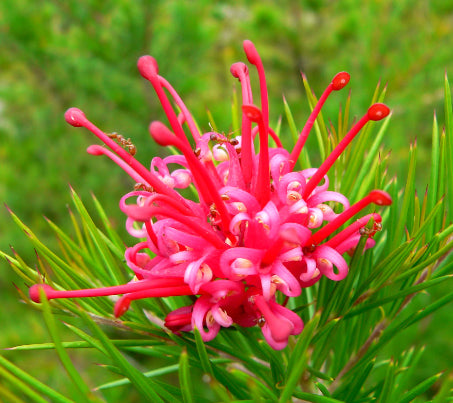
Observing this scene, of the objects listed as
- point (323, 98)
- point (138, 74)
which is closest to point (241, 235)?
point (323, 98)

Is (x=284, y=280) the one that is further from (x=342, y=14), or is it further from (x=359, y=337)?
(x=342, y=14)

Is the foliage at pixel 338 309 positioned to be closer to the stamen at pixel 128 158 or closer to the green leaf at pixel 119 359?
the green leaf at pixel 119 359

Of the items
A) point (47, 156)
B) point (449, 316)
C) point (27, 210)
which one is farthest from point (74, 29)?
point (449, 316)

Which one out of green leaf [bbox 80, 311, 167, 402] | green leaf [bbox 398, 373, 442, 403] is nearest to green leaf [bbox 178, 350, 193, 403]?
green leaf [bbox 80, 311, 167, 402]

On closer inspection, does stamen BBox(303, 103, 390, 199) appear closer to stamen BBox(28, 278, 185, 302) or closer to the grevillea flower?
the grevillea flower

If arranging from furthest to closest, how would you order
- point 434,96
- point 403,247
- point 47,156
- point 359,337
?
point 47,156 → point 434,96 → point 359,337 → point 403,247

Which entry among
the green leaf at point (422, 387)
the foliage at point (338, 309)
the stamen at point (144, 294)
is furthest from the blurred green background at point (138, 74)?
the stamen at point (144, 294)
